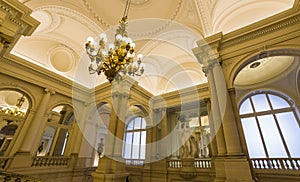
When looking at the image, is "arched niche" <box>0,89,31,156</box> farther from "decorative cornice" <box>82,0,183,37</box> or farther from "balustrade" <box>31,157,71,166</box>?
"decorative cornice" <box>82,0,183,37</box>

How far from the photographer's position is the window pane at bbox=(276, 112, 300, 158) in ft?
21.4

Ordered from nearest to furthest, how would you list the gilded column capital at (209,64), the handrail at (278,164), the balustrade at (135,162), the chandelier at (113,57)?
the chandelier at (113,57)
the gilded column capital at (209,64)
the handrail at (278,164)
the balustrade at (135,162)

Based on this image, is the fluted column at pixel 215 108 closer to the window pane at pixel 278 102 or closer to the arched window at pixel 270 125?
the arched window at pixel 270 125

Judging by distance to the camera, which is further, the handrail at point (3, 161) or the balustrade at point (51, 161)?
the balustrade at point (51, 161)

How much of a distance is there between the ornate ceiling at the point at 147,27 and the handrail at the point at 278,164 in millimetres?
4688

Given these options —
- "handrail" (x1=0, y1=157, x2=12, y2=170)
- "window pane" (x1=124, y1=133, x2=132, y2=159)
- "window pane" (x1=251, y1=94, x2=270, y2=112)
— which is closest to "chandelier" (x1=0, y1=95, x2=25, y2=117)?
"handrail" (x1=0, y1=157, x2=12, y2=170)

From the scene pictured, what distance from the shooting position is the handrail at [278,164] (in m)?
5.62

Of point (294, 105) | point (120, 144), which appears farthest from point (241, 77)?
point (120, 144)

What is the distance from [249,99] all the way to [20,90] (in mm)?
11730

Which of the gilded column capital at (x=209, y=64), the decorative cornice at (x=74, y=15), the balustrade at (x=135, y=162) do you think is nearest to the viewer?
the gilded column capital at (x=209, y=64)

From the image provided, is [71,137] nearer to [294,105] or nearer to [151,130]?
[151,130]

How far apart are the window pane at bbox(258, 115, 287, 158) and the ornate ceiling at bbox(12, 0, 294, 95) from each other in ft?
13.4

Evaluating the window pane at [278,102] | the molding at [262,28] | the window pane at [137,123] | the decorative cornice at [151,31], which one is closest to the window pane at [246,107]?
the window pane at [278,102]

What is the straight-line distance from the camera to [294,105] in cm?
698
